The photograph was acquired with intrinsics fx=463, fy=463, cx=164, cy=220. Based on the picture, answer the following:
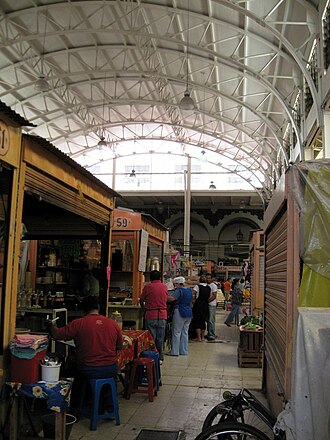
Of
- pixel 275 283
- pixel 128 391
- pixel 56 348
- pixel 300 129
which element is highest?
pixel 300 129

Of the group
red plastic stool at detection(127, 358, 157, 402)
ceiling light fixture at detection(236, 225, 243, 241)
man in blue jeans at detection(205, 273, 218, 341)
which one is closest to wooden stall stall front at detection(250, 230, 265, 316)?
man in blue jeans at detection(205, 273, 218, 341)

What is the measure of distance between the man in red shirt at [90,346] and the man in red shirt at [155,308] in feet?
8.93

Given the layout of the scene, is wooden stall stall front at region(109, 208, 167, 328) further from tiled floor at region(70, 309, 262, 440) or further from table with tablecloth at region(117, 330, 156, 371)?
table with tablecloth at region(117, 330, 156, 371)

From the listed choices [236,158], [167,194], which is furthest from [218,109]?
[167,194]

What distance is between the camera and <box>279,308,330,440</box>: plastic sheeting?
2.64 m

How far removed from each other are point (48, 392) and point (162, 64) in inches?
541

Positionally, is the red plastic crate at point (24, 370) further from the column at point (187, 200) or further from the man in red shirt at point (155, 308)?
the column at point (187, 200)

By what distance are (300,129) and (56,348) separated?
979cm

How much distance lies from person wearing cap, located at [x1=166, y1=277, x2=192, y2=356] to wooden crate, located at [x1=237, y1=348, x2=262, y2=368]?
1.59 metres

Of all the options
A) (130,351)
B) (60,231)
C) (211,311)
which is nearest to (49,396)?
(130,351)

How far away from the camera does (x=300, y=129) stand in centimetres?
1304

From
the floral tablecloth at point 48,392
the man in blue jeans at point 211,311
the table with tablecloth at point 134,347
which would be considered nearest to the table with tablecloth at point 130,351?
the table with tablecloth at point 134,347

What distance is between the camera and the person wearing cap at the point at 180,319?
923 centimetres

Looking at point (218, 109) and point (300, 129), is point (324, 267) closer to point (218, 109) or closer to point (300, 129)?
point (300, 129)
